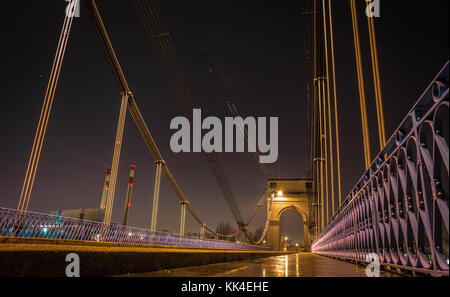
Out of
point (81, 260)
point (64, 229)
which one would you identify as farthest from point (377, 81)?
point (64, 229)

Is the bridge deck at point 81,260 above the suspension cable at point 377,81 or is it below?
below

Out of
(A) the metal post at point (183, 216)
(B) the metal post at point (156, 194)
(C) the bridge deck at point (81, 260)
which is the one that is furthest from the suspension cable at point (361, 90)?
(A) the metal post at point (183, 216)

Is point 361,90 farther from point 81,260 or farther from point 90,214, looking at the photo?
point 90,214

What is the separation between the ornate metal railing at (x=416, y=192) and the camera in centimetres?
134

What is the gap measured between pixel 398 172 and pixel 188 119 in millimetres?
20986

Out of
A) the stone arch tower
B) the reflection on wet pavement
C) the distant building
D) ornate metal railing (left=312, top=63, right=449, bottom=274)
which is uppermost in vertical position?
the stone arch tower

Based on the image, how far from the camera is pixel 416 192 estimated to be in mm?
1567

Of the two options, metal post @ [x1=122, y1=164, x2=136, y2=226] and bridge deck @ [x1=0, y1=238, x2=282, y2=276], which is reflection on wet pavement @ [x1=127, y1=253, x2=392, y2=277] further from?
metal post @ [x1=122, y1=164, x2=136, y2=226]

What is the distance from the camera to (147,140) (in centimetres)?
1781

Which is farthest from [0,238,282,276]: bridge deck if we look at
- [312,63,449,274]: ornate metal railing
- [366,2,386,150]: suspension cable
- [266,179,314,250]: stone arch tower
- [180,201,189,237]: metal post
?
[266,179,314,250]: stone arch tower

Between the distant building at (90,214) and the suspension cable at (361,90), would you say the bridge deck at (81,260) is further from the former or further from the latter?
the distant building at (90,214)

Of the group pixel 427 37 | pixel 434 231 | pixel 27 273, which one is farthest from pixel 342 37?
pixel 27 273

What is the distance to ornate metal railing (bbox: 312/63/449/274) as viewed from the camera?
4.40ft

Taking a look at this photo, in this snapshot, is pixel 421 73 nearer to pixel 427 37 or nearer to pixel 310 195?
pixel 427 37
